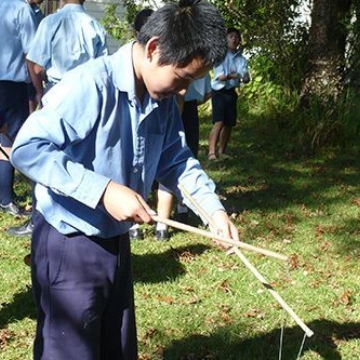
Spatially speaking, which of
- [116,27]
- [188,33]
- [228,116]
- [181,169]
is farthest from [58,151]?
[116,27]

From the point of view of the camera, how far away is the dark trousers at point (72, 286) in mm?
2611

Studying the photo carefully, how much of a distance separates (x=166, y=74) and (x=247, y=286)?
8.91 ft

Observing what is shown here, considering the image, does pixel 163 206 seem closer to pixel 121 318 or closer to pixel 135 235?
pixel 135 235

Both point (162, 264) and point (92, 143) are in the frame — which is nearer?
point (92, 143)

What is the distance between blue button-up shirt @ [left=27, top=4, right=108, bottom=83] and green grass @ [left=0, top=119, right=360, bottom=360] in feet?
4.54

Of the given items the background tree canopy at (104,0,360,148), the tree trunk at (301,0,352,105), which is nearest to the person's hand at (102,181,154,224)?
the background tree canopy at (104,0,360,148)

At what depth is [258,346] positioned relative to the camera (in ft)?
13.4

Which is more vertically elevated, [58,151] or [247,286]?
[58,151]

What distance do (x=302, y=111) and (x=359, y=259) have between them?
4870 millimetres

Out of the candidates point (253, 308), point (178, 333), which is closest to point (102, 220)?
point (178, 333)

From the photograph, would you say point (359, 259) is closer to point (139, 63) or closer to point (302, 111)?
point (139, 63)

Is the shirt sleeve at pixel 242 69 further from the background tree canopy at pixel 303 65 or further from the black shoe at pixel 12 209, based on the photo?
the black shoe at pixel 12 209

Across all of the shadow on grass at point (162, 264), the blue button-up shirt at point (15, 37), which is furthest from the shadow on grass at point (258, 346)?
the blue button-up shirt at point (15, 37)

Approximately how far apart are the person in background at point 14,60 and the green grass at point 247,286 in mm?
880
